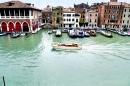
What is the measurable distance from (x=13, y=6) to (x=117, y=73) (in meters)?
28.6

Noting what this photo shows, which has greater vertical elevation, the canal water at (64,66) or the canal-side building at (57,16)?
the canal-side building at (57,16)

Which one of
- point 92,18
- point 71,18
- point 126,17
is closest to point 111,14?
point 126,17

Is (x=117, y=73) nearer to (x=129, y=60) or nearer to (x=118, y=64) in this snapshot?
(x=118, y=64)

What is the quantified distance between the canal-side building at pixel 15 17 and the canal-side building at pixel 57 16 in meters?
11.4

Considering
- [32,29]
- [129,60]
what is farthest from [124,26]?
[129,60]

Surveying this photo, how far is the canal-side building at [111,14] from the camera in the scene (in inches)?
1758

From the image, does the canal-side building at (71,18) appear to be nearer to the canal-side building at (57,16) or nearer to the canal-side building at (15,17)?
the canal-side building at (57,16)

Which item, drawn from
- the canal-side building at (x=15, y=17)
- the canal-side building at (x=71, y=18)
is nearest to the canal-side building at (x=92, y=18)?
the canal-side building at (x=71, y=18)

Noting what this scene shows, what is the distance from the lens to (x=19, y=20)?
118ft

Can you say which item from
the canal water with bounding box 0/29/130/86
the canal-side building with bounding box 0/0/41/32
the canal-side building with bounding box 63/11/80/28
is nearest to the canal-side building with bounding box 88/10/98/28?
the canal-side building with bounding box 63/11/80/28

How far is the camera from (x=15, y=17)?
35.7 metres

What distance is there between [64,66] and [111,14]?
110 ft

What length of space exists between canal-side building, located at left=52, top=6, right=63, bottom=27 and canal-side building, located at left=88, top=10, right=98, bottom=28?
862 centimetres

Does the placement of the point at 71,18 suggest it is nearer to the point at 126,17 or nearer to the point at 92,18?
the point at 92,18
